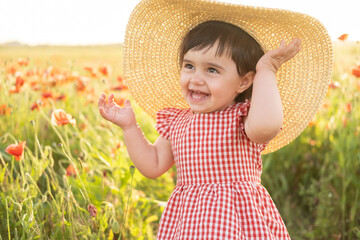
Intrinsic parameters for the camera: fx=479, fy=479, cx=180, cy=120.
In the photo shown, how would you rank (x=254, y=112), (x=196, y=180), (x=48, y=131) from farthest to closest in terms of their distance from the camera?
1. (x=48, y=131)
2. (x=196, y=180)
3. (x=254, y=112)

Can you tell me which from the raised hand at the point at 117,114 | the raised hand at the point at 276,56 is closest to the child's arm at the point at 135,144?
the raised hand at the point at 117,114

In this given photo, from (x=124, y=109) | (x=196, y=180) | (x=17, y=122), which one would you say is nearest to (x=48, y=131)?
(x=17, y=122)

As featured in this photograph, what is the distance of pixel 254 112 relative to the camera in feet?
5.34

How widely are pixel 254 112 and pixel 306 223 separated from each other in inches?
56.7

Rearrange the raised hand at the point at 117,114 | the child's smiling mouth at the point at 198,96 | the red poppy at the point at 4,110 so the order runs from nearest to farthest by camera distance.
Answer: the child's smiling mouth at the point at 198,96 → the raised hand at the point at 117,114 → the red poppy at the point at 4,110

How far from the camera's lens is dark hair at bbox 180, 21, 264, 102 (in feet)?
5.56

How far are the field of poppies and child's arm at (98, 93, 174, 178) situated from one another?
0.63ft

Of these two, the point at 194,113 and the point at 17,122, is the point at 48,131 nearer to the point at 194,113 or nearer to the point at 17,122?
the point at 17,122

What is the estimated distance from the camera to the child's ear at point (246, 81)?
1756mm

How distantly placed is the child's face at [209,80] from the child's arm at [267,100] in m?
0.10

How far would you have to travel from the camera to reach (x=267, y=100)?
161 cm

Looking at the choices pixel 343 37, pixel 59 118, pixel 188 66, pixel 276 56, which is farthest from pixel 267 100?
pixel 343 37

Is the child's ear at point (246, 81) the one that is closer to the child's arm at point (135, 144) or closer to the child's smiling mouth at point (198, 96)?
the child's smiling mouth at point (198, 96)

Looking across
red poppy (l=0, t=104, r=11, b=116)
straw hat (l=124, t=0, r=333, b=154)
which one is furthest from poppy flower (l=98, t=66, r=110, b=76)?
straw hat (l=124, t=0, r=333, b=154)
